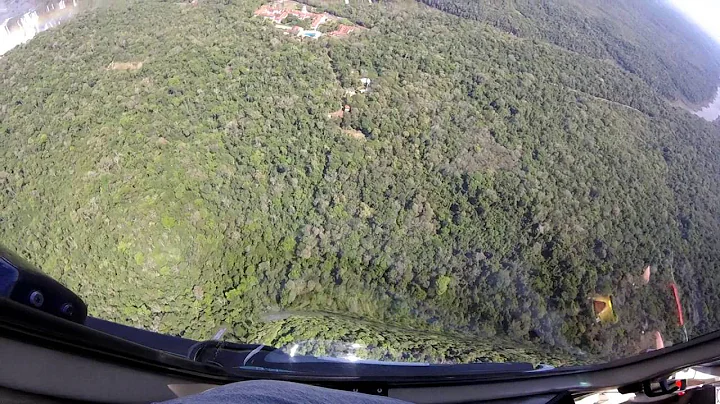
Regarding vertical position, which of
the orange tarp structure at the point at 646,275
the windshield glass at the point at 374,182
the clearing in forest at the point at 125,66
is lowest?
the clearing in forest at the point at 125,66

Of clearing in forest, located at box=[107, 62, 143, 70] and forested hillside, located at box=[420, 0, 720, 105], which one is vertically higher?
forested hillside, located at box=[420, 0, 720, 105]

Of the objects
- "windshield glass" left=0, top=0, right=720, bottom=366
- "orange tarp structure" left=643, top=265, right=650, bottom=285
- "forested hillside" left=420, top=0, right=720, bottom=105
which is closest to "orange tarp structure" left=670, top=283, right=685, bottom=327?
"windshield glass" left=0, top=0, right=720, bottom=366

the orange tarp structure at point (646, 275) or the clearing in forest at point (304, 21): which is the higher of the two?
the orange tarp structure at point (646, 275)

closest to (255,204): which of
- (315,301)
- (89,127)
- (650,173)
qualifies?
(315,301)

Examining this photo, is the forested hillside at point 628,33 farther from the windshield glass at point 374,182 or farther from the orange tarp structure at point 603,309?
the orange tarp structure at point 603,309

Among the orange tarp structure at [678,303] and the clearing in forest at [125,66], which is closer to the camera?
the orange tarp structure at [678,303]

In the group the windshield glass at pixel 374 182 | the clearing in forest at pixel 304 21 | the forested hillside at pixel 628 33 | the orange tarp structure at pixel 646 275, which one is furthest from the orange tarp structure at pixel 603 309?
the clearing in forest at pixel 304 21

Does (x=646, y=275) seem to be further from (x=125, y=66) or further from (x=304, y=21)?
(x=304, y=21)

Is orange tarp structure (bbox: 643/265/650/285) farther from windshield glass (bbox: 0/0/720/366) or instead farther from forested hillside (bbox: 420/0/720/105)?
forested hillside (bbox: 420/0/720/105)

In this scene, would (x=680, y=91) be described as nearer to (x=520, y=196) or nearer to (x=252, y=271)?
(x=520, y=196)

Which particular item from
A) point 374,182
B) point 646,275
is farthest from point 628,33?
point 646,275
